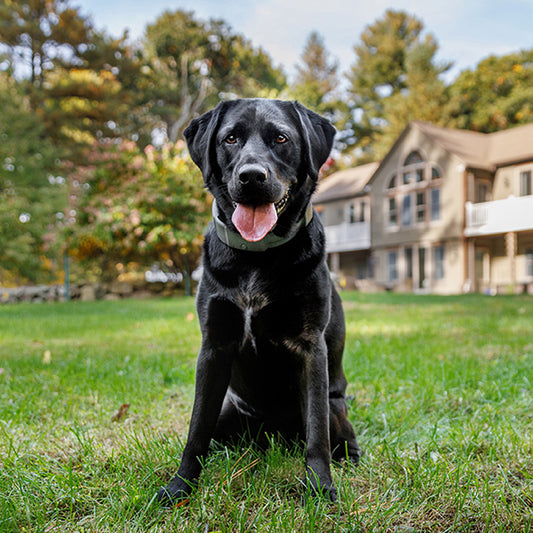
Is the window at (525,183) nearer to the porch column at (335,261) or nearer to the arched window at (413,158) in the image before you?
the arched window at (413,158)

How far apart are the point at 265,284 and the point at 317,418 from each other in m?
0.49

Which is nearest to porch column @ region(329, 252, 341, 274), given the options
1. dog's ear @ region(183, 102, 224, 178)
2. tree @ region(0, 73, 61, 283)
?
tree @ region(0, 73, 61, 283)

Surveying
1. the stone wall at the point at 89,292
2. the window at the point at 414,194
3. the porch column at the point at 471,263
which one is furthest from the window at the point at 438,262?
the stone wall at the point at 89,292

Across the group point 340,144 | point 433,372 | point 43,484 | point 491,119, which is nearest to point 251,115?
point 43,484

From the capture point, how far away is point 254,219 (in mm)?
1688

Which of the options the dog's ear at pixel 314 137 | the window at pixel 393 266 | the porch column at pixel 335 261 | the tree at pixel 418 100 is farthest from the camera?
the tree at pixel 418 100

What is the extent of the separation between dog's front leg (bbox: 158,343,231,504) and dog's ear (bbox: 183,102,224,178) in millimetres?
711

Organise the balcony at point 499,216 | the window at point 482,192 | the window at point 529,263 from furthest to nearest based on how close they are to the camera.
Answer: the window at point 482,192 < the window at point 529,263 < the balcony at point 499,216

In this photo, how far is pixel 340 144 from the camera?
111 ft

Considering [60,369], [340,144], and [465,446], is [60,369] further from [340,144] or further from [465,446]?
[340,144]

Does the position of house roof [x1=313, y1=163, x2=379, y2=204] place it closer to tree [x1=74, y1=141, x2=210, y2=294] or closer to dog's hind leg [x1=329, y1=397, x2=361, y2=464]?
tree [x1=74, y1=141, x2=210, y2=294]

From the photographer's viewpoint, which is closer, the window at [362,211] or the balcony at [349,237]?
the balcony at [349,237]

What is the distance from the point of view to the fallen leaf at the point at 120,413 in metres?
2.52

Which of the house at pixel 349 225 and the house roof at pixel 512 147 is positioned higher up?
the house roof at pixel 512 147
